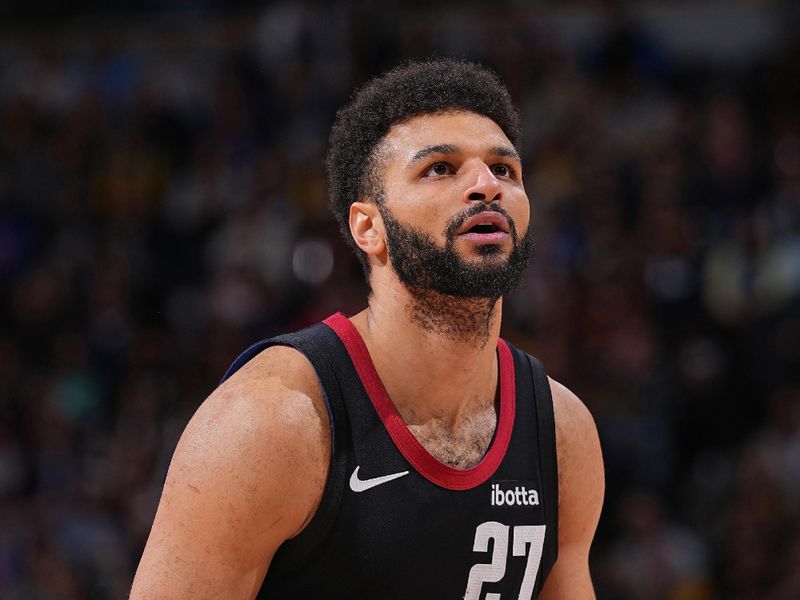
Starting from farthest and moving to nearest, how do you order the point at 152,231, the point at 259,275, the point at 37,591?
the point at 152,231
the point at 259,275
the point at 37,591

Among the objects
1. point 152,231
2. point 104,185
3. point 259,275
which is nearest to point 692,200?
point 259,275

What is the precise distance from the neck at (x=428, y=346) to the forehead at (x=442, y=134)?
0.38m

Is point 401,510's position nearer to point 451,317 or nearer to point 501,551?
point 501,551

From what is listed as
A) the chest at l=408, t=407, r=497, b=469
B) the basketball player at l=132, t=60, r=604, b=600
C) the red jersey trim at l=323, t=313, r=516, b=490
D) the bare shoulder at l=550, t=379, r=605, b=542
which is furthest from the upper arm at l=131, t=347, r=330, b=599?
the bare shoulder at l=550, t=379, r=605, b=542

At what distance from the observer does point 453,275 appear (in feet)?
10.9

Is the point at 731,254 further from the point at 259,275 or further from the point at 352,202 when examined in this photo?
the point at 352,202

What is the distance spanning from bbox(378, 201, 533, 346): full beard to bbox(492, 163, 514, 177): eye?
0.17 m

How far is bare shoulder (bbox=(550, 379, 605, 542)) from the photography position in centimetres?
371

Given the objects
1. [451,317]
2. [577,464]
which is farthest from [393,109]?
[577,464]

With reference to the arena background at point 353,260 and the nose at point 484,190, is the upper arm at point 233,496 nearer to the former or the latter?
the nose at point 484,190

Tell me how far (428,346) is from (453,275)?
0.25 metres

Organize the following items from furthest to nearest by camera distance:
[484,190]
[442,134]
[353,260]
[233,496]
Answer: [353,260] → [442,134] → [484,190] → [233,496]

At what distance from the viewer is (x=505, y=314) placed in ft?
28.1

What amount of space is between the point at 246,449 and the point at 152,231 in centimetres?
782
